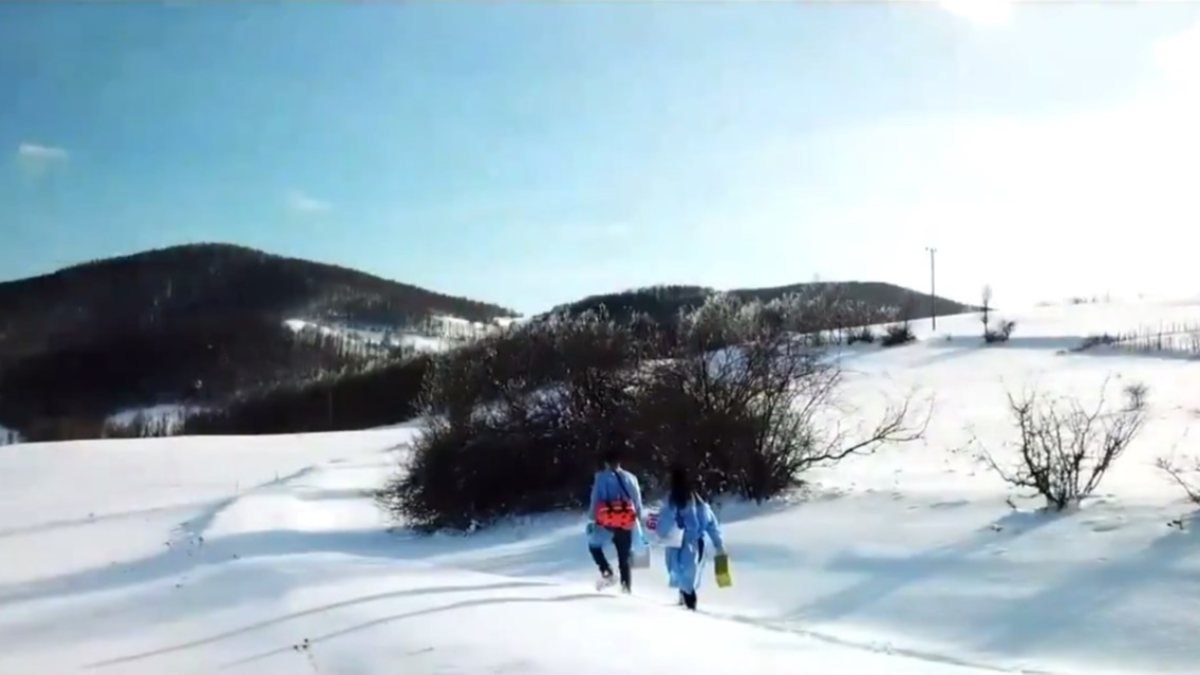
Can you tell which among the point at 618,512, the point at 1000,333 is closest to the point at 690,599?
the point at 618,512

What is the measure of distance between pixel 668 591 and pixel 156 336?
13191 cm

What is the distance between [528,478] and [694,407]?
15.8 ft

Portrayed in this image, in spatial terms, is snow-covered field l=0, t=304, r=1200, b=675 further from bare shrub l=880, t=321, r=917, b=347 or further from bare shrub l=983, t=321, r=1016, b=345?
bare shrub l=880, t=321, r=917, b=347

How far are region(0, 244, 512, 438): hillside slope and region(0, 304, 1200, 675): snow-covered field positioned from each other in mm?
68376

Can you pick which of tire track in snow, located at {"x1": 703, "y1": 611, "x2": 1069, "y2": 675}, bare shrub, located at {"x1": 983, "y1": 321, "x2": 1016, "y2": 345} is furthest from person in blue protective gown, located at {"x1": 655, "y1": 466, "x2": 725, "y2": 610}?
A: bare shrub, located at {"x1": 983, "y1": 321, "x2": 1016, "y2": 345}

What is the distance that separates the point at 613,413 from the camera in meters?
25.1

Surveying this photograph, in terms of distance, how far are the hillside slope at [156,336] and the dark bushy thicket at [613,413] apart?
66.3 meters

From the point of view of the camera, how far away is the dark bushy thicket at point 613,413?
22.4 metres

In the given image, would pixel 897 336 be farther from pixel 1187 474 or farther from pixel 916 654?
pixel 916 654

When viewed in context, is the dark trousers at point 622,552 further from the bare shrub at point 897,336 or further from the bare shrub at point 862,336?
the bare shrub at point 862,336

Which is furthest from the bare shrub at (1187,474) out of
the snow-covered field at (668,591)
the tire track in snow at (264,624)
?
the tire track in snow at (264,624)

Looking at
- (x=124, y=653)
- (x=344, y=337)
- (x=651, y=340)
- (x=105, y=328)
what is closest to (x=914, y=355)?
(x=651, y=340)

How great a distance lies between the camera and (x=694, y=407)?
2272 cm

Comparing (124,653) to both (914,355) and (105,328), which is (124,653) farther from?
(105,328)
